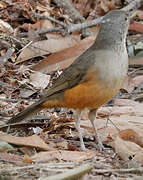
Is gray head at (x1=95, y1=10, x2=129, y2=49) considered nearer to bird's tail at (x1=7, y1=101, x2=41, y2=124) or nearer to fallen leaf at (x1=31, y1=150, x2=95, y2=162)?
bird's tail at (x1=7, y1=101, x2=41, y2=124)

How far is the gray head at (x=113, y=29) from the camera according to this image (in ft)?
18.5

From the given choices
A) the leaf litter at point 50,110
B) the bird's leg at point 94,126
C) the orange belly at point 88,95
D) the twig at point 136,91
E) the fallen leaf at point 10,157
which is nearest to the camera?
the fallen leaf at point 10,157

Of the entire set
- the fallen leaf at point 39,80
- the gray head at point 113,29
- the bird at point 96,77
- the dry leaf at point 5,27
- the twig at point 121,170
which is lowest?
the twig at point 121,170

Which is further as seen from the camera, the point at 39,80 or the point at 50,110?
the point at 39,80

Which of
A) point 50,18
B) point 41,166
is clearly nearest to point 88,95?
point 41,166

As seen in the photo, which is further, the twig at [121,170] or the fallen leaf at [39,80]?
the fallen leaf at [39,80]

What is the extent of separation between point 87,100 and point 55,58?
2424 millimetres

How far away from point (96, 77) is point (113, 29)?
730 millimetres

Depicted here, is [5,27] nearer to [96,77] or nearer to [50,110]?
[50,110]

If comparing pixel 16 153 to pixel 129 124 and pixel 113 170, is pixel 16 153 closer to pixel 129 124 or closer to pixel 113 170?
pixel 113 170

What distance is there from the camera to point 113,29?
567 centimetres

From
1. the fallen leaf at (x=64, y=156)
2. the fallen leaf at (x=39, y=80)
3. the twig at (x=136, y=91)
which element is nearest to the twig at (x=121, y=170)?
the fallen leaf at (x=64, y=156)

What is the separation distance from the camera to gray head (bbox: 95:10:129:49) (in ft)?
18.5

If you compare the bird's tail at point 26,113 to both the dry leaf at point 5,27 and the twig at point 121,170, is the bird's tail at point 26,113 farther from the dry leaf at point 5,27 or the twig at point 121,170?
the dry leaf at point 5,27
